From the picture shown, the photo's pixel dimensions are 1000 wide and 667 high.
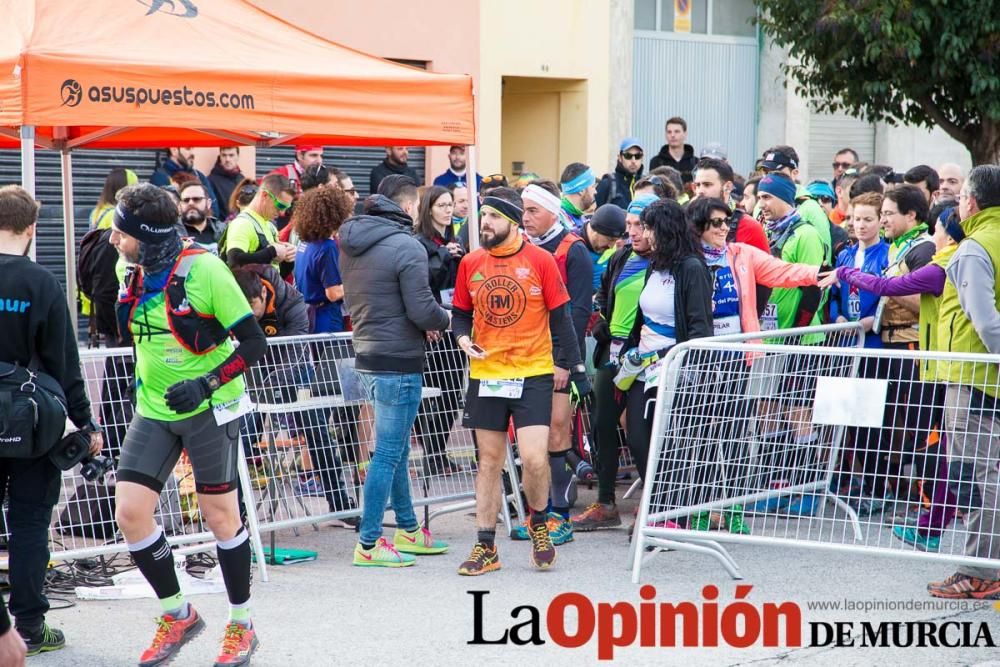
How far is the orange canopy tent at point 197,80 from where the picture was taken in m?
6.96

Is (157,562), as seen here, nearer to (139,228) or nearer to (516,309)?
(139,228)

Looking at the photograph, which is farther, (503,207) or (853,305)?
(853,305)

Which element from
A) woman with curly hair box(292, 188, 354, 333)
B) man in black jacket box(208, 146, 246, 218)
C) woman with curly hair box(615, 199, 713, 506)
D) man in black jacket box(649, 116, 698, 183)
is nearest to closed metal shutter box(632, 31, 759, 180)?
man in black jacket box(649, 116, 698, 183)

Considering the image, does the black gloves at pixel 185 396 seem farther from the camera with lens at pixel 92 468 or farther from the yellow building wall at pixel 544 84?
the yellow building wall at pixel 544 84

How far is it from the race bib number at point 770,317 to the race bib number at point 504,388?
8.56ft

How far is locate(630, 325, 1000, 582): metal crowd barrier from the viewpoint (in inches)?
250

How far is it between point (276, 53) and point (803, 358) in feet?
11.9

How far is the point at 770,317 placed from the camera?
9.05 metres

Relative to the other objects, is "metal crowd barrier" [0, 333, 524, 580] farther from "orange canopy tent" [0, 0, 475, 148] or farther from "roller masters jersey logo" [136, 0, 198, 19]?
"roller masters jersey logo" [136, 0, 198, 19]

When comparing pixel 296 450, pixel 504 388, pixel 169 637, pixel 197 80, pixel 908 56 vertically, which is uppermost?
pixel 908 56

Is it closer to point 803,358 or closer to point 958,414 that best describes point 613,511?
point 803,358

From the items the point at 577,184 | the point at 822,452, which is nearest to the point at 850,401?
the point at 822,452

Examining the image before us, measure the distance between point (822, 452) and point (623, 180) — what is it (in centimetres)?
689

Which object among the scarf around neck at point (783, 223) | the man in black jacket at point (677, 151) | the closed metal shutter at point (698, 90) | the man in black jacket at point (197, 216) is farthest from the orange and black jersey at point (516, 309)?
the closed metal shutter at point (698, 90)
